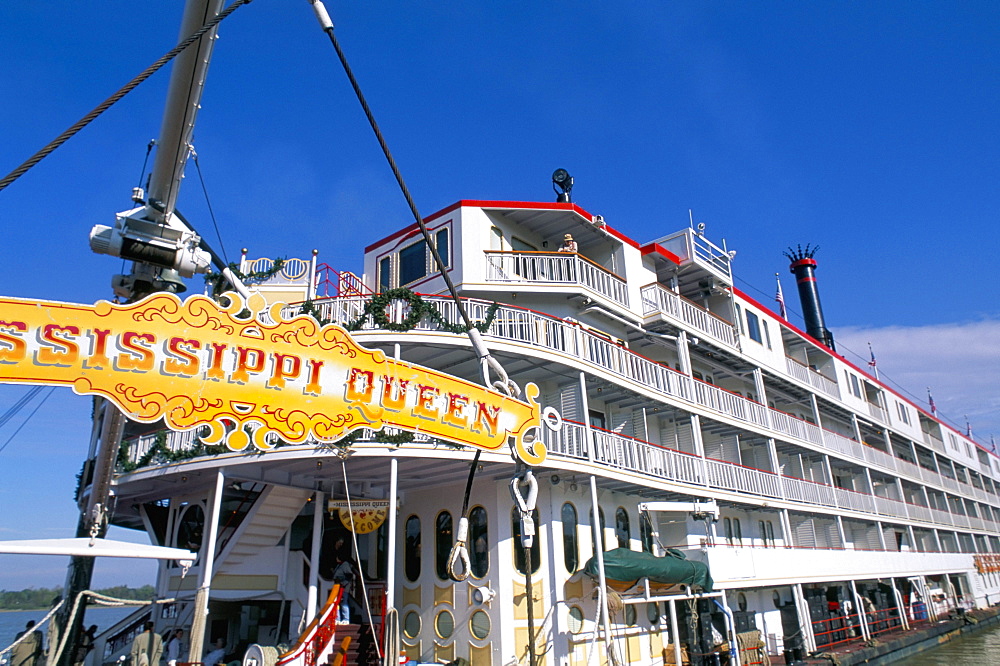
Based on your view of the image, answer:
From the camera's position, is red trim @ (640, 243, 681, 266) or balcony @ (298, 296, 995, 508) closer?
balcony @ (298, 296, 995, 508)

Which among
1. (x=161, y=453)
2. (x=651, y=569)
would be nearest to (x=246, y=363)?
(x=161, y=453)

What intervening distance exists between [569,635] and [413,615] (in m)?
4.08

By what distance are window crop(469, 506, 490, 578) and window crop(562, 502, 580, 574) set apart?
1959mm

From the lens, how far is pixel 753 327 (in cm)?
2777

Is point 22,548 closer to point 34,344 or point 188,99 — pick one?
point 34,344

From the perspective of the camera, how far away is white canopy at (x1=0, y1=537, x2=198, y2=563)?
7.79 metres

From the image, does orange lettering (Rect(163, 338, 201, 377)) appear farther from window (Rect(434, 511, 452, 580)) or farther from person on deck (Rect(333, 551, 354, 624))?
window (Rect(434, 511, 452, 580))

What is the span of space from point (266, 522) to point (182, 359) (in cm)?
1066

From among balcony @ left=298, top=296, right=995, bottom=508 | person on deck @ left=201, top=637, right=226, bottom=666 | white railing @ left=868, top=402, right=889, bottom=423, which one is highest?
white railing @ left=868, top=402, right=889, bottom=423

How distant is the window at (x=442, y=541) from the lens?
1711 centimetres

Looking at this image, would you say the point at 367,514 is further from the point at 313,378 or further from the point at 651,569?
the point at 313,378

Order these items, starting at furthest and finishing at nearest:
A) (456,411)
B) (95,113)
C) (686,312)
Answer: (686,312)
(456,411)
(95,113)

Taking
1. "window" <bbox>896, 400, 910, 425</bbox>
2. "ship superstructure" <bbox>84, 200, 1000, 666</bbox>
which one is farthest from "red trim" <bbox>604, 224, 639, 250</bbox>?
"window" <bbox>896, 400, 910, 425</bbox>

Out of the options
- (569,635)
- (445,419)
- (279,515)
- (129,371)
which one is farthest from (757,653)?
(129,371)
